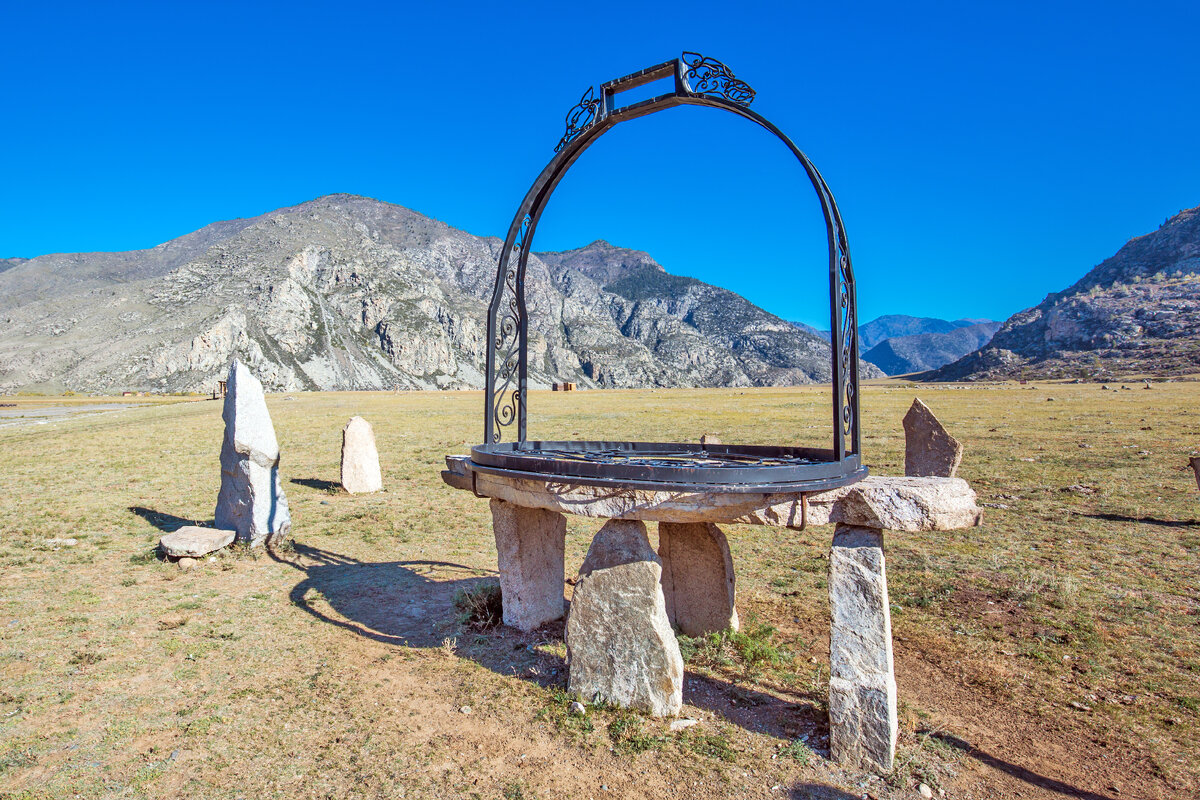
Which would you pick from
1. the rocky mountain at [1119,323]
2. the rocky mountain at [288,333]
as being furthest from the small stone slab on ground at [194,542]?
the rocky mountain at [288,333]

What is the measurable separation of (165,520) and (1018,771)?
13.0 meters

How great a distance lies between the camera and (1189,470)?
1546 centimetres

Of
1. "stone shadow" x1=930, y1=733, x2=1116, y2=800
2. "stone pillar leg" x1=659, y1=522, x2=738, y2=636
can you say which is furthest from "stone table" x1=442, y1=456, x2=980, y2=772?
"stone pillar leg" x1=659, y1=522, x2=738, y2=636

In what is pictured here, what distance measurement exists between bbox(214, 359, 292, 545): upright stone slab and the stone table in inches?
199

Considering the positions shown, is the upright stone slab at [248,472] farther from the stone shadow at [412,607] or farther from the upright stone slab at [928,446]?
the upright stone slab at [928,446]

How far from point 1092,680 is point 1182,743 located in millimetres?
972

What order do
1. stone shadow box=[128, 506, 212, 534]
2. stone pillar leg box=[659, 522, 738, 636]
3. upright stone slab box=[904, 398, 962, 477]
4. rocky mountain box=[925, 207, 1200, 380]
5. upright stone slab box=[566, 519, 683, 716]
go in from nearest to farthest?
1. upright stone slab box=[566, 519, 683, 716]
2. stone pillar leg box=[659, 522, 738, 636]
3. upright stone slab box=[904, 398, 962, 477]
4. stone shadow box=[128, 506, 212, 534]
5. rocky mountain box=[925, 207, 1200, 380]

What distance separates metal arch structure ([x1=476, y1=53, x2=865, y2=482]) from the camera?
4.93 metres

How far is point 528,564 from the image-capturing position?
6602 mm

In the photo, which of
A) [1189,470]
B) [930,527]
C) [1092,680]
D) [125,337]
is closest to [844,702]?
[930,527]

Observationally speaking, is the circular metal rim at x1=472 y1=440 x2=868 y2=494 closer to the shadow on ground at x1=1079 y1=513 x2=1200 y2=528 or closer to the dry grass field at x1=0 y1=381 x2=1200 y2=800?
the dry grass field at x1=0 y1=381 x2=1200 y2=800

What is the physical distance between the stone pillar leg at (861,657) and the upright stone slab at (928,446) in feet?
22.4

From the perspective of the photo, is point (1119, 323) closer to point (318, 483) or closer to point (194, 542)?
point (318, 483)

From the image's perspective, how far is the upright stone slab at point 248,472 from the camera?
31.4ft
